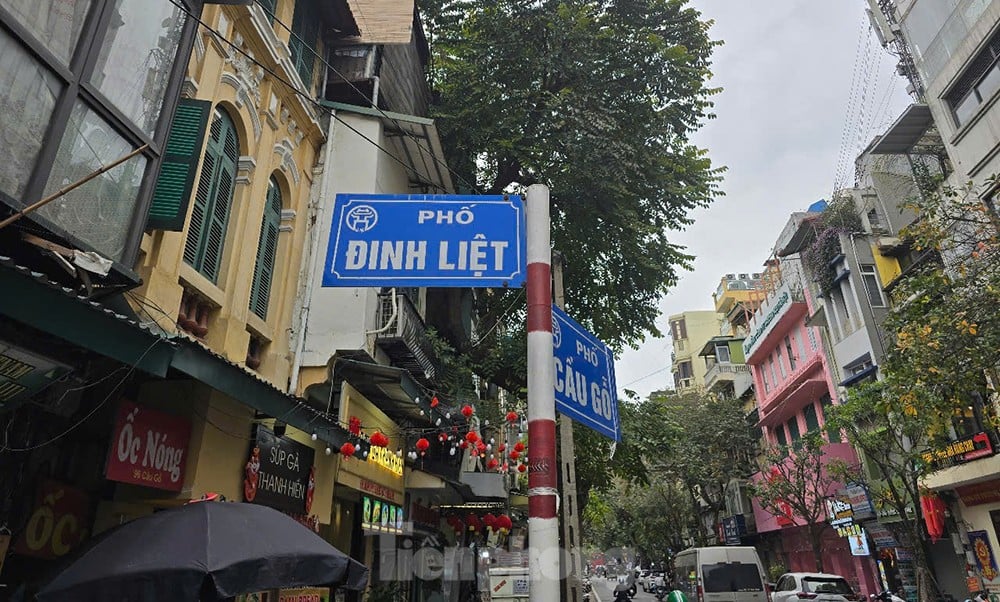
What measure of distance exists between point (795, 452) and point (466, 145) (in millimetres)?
17636

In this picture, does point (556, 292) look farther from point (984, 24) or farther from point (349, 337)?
point (984, 24)


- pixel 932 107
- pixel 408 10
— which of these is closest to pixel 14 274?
pixel 408 10

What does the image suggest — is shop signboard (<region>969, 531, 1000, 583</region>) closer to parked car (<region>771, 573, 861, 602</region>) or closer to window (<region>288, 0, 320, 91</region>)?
parked car (<region>771, 573, 861, 602</region>)

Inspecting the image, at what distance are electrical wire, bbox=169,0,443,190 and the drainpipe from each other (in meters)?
0.53

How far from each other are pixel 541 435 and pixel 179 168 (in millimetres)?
4534

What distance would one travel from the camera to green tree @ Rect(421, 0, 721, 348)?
43.2 ft

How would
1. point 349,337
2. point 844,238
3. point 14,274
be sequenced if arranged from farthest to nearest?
point 844,238 → point 349,337 → point 14,274

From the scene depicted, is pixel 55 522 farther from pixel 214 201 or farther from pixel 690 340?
pixel 690 340

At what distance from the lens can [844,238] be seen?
75.9 feet

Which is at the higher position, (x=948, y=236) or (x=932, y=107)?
(x=932, y=107)

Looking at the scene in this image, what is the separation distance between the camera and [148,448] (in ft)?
17.5

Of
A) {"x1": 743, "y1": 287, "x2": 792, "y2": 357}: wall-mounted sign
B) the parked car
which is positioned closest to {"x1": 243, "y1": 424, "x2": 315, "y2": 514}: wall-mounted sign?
the parked car

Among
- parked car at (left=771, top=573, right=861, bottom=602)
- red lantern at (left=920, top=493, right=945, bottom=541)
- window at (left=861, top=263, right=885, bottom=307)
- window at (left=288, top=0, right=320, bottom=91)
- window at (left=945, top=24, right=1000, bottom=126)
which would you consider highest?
window at (left=945, top=24, right=1000, bottom=126)

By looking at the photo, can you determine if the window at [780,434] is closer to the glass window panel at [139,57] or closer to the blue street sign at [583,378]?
the blue street sign at [583,378]
